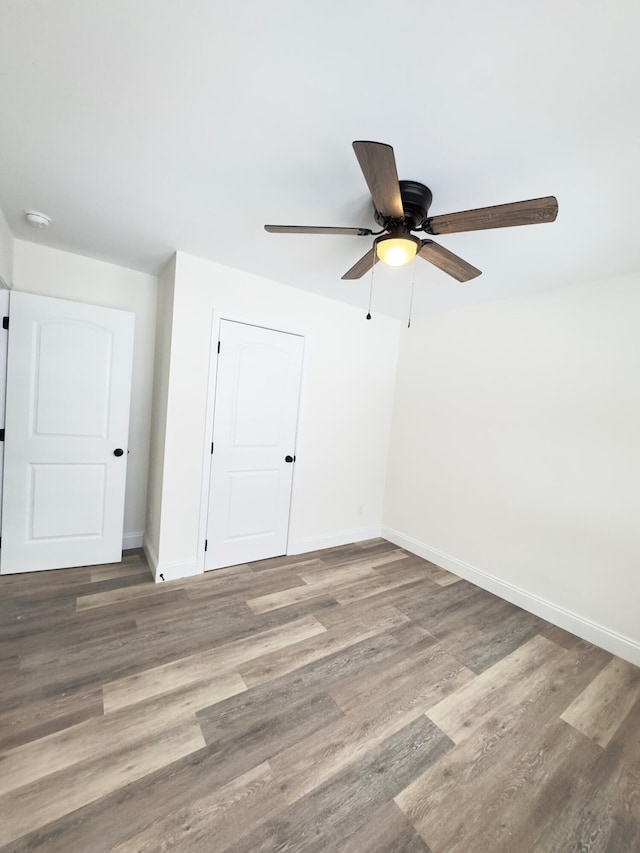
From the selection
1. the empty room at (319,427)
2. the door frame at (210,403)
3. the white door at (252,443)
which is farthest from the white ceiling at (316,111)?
the white door at (252,443)

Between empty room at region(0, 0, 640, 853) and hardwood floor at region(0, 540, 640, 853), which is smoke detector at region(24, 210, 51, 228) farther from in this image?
hardwood floor at region(0, 540, 640, 853)

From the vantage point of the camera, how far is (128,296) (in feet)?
9.65

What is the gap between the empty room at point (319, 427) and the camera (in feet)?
3.67

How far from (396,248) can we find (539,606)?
2812 mm

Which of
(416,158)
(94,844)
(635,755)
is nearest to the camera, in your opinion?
(94,844)

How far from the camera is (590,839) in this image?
3.99 feet

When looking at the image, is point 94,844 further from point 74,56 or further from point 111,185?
point 111,185

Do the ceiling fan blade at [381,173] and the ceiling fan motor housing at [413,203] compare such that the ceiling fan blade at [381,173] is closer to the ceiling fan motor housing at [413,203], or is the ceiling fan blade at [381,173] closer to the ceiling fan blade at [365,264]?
the ceiling fan motor housing at [413,203]

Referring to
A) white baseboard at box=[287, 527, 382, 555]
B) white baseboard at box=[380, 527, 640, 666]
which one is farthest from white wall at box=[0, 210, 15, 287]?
white baseboard at box=[380, 527, 640, 666]

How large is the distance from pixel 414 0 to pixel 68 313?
9.10ft

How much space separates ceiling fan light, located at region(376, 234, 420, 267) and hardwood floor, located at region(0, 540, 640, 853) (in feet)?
7.26

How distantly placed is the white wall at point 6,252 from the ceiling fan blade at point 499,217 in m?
2.63

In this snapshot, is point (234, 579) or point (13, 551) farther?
point (234, 579)

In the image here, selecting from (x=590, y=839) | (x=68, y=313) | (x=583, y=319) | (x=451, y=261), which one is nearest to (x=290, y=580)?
(x=590, y=839)
